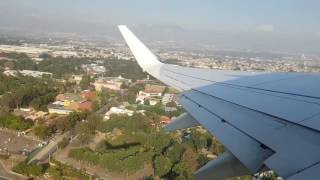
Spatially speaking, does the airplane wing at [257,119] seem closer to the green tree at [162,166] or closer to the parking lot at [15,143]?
the green tree at [162,166]

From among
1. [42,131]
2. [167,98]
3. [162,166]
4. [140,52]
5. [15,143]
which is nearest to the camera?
[140,52]

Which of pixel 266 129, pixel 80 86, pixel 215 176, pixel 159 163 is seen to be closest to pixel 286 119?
pixel 266 129

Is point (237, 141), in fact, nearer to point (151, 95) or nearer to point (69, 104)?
point (69, 104)

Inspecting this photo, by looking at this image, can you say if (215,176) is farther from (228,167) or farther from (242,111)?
(242,111)

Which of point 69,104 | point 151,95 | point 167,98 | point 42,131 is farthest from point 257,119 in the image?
point 151,95

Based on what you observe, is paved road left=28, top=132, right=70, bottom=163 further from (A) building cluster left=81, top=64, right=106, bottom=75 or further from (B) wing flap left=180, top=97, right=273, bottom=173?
(A) building cluster left=81, top=64, right=106, bottom=75

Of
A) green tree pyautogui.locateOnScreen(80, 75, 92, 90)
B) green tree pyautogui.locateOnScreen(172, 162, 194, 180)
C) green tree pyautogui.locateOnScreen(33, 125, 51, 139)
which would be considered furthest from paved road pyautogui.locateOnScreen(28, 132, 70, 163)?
green tree pyautogui.locateOnScreen(80, 75, 92, 90)
